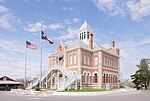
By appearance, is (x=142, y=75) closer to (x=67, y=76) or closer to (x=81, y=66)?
(x=81, y=66)

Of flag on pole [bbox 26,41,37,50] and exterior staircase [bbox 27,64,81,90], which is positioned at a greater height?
flag on pole [bbox 26,41,37,50]

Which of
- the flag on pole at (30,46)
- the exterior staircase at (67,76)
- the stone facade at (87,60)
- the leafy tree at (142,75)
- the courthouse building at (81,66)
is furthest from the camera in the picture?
the leafy tree at (142,75)

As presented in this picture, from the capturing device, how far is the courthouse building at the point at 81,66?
4390 cm

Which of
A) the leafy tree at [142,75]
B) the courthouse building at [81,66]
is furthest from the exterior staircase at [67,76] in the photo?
the leafy tree at [142,75]

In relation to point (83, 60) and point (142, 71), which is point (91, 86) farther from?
point (142, 71)

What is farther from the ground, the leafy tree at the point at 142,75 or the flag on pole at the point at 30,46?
the flag on pole at the point at 30,46

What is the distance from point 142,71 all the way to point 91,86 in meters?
21.2

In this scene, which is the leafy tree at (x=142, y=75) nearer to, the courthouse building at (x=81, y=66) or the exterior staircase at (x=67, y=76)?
the courthouse building at (x=81, y=66)

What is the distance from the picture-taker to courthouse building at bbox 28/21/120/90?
144 ft

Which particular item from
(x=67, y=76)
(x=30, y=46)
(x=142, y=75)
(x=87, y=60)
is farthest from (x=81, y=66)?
(x=142, y=75)

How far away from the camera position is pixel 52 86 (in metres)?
48.3

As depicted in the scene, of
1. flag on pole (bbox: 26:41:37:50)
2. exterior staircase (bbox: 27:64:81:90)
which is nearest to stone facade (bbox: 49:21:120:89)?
exterior staircase (bbox: 27:64:81:90)

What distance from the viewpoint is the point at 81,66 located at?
44188mm

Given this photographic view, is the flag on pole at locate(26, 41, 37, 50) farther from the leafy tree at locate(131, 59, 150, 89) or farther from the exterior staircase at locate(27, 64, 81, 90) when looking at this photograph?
the leafy tree at locate(131, 59, 150, 89)
